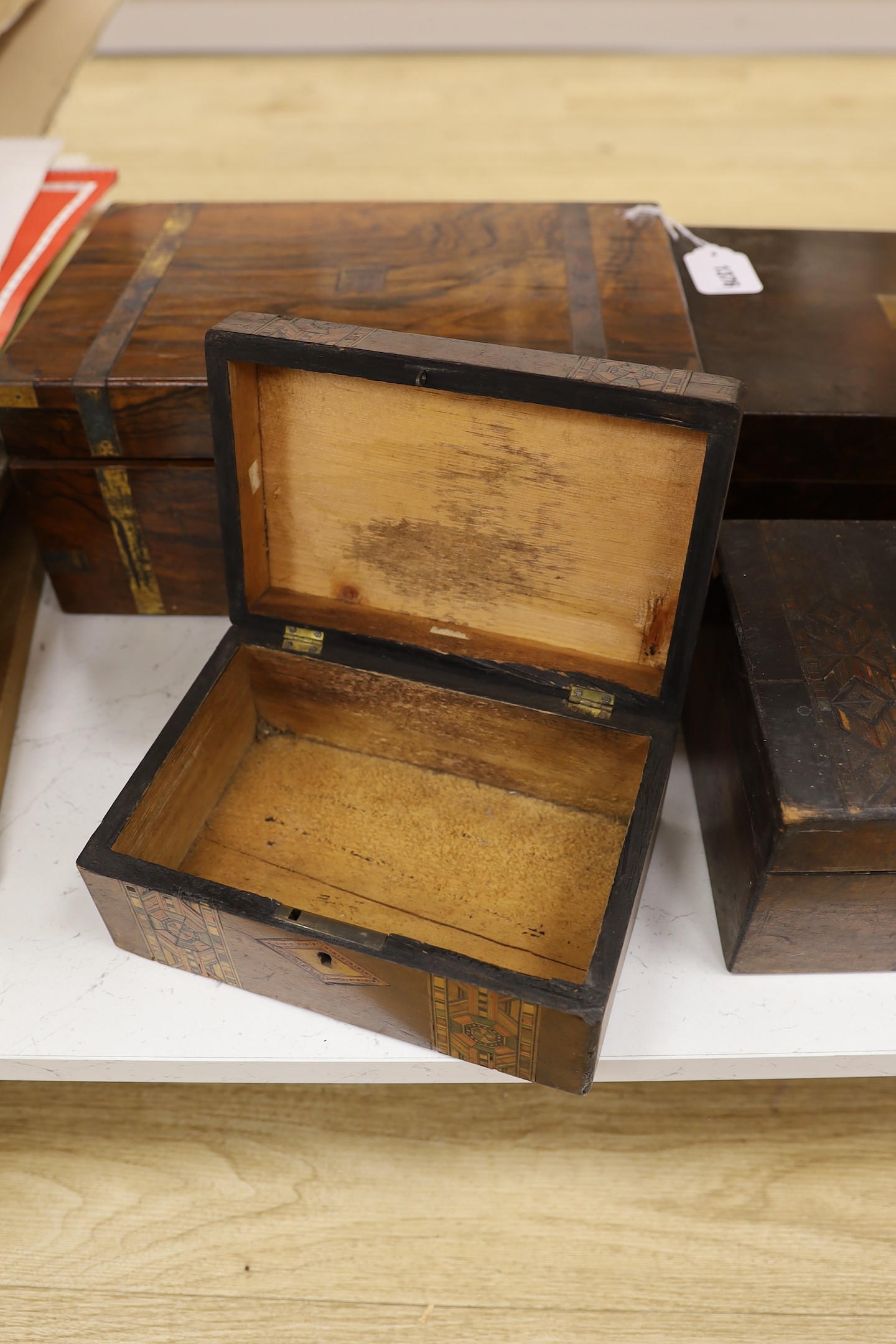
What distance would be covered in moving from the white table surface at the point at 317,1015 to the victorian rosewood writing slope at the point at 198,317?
36cm

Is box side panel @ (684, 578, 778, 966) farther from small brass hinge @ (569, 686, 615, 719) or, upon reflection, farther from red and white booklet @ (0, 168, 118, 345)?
red and white booklet @ (0, 168, 118, 345)

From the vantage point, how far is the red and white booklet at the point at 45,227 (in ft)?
4.79

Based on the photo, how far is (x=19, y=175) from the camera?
1615 mm

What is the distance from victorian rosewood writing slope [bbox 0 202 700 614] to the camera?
1.22m

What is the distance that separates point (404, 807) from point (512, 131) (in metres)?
2.12

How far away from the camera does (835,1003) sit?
→ 102 centimetres

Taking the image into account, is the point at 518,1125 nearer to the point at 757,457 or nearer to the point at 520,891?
the point at 520,891

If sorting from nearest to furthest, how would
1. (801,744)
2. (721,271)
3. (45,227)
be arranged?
(801,744)
(721,271)
(45,227)

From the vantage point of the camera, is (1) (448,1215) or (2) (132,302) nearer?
(1) (448,1215)

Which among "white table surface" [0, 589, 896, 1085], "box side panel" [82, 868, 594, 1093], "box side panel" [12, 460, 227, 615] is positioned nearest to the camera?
"box side panel" [82, 868, 594, 1093]

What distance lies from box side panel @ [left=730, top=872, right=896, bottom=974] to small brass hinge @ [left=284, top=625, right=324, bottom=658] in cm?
50

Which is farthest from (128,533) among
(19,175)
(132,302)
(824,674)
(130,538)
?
(824,674)

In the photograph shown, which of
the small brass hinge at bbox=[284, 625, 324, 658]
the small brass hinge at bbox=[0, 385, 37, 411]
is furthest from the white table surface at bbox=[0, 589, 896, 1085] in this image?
the small brass hinge at bbox=[0, 385, 37, 411]

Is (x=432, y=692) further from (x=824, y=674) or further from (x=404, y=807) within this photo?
(x=824, y=674)
